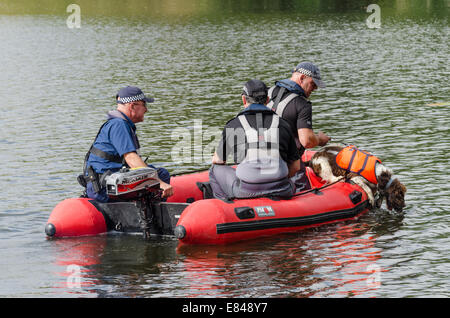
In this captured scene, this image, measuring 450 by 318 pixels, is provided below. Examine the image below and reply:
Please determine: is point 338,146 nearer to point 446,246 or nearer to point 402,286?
point 446,246

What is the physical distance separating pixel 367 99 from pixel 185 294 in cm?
1411

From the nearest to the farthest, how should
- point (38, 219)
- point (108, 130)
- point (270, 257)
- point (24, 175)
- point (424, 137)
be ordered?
point (270, 257) < point (108, 130) < point (38, 219) < point (24, 175) < point (424, 137)

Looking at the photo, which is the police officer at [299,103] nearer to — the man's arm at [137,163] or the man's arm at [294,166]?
the man's arm at [294,166]

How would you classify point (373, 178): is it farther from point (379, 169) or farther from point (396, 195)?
point (396, 195)

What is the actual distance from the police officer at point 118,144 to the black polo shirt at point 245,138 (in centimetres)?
89

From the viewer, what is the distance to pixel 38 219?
10727mm

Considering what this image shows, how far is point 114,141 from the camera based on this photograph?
932cm

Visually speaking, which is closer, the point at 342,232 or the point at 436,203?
the point at 342,232

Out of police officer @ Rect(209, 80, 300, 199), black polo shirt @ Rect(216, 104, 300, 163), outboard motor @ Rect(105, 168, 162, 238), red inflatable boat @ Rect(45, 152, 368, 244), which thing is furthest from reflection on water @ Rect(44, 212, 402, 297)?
black polo shirt @ Rect(216, 104, 300, 163)

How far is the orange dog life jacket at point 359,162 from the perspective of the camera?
10484 millimetres

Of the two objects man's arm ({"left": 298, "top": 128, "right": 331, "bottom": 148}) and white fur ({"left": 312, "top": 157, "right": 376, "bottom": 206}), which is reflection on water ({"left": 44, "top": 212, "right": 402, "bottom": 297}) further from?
man's arm ({"left": 298, "top": 128, "right": 331, "bottom": 148})

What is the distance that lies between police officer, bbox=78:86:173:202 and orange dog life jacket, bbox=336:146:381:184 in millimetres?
2700

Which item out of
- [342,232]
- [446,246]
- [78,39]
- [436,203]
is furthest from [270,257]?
[78,39]

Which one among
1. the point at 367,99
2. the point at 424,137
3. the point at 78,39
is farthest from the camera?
the point at 78,39
